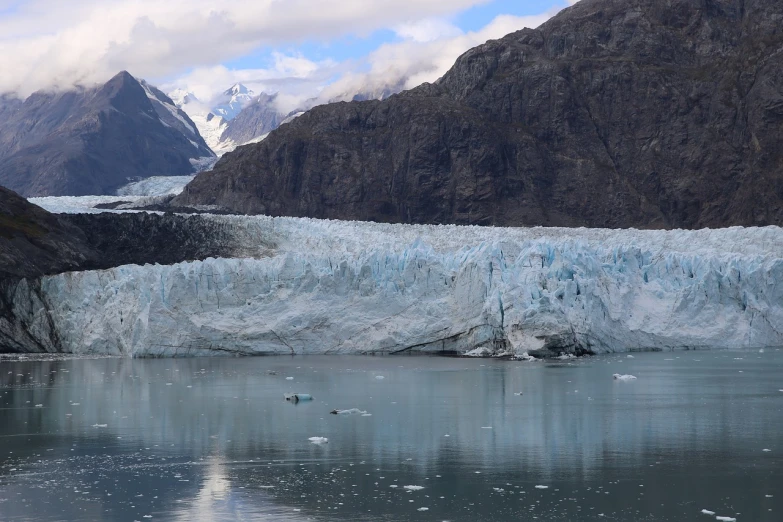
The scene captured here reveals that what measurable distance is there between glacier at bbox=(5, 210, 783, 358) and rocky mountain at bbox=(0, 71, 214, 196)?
298 ft

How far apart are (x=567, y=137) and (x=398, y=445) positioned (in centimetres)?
6545

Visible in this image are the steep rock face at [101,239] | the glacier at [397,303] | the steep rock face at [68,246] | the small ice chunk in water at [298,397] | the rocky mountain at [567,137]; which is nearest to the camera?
the small ice chunk in water at [298,397]

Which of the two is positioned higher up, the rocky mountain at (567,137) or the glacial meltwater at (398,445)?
the rocky mountain at (567,137)

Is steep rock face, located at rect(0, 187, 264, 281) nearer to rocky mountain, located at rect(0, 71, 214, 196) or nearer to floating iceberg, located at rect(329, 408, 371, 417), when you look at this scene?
floating iceberg, located at rect(329, 408, 371, 417)

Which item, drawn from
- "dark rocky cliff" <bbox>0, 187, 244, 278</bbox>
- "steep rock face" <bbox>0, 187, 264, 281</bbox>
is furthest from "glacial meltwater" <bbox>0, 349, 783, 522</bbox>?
"steep rock face" <bbox>0, 187, 264, 281</bbox>

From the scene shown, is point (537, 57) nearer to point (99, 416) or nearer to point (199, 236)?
point (199, 236)

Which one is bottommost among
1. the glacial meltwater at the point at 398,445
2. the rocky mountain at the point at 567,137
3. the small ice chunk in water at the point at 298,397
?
the glacial meltwater at the point at 398,445

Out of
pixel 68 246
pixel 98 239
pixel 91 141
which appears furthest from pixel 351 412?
A: pixel 91 141

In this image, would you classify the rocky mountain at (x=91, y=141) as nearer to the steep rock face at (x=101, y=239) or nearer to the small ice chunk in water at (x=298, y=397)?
the steep rock face at (x=101, y=239)

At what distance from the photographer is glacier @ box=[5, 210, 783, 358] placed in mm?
26578

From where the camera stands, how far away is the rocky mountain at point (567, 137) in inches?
2822

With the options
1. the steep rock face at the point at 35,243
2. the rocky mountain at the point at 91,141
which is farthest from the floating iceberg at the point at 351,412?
the rocky mountain at the point at 91,141

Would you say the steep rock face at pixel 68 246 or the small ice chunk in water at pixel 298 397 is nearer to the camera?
the small ice chunk in water at pixel 298 397

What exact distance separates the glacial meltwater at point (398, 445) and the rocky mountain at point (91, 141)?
102 metres
